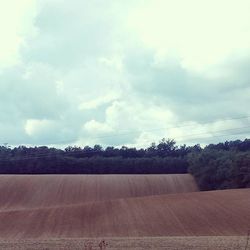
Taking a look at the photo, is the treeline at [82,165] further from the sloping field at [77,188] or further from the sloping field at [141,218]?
the sloping field at [141,218]

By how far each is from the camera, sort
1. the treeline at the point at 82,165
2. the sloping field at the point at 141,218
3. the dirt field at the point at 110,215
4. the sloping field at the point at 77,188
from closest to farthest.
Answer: the dirt field at the point at 110,215, the sloping field at the point at 141,218, the sloping field at the point at 77,188, the treeline at the point at 82,165

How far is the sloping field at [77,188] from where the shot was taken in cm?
8481

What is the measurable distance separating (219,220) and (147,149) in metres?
89.3

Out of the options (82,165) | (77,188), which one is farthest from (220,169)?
(82,165)

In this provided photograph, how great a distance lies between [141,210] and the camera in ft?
220

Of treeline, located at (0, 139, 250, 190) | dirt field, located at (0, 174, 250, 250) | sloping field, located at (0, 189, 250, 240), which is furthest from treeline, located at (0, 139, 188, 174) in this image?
sloping field, located at (0, 189, 250, 240)

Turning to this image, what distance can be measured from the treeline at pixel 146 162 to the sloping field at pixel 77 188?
449 centimetres

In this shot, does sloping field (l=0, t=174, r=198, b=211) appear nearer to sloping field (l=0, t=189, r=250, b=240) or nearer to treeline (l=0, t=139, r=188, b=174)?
sloping field (l=0, t=189, r=250, b=240)

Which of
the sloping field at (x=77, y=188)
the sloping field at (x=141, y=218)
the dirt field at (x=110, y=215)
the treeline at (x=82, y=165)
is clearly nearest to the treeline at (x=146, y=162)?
the treeline at (x=82, y=165)

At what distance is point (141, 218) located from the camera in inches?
2474

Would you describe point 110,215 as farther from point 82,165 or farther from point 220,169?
point 82,165

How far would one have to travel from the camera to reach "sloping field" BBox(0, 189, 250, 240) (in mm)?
56719

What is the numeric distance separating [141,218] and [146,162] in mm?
61202

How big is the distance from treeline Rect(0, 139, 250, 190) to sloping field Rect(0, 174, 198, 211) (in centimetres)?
449
